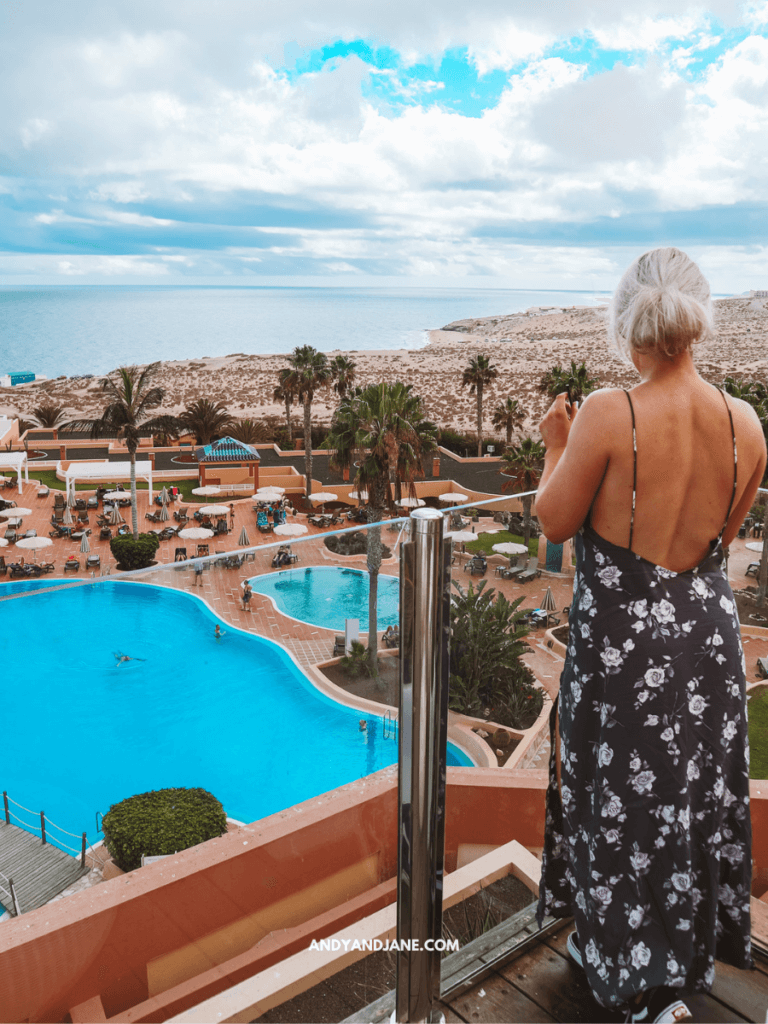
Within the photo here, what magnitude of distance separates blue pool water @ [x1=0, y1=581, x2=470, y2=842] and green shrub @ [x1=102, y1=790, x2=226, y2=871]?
0.05 m

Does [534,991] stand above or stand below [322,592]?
below

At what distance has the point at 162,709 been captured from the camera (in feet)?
7.98

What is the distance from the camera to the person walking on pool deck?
1478 mm

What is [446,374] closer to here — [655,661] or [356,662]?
[356,662]

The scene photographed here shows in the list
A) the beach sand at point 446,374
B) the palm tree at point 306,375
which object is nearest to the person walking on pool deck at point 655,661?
the palm tree at point 306,375

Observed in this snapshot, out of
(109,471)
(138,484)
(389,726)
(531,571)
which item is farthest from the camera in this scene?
(138,484)

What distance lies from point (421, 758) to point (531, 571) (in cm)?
90

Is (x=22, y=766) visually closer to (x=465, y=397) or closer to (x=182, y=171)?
(x=465, y=397)

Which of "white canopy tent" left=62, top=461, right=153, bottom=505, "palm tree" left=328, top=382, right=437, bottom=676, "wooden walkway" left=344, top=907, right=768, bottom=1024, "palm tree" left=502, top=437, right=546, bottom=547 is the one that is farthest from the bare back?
"white canopy tent" left=62, top=461, right=153, bottom=505

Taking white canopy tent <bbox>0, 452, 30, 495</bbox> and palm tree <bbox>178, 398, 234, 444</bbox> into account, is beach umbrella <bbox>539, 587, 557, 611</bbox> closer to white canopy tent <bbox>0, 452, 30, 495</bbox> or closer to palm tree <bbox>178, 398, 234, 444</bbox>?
white canopy tent <bbox>0, 452, 30, 495</bbox>

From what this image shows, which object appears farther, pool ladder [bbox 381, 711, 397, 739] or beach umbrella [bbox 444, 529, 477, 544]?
pool ladder [bbox 381, 711, 397, 739]

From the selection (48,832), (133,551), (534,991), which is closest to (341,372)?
(133,551)

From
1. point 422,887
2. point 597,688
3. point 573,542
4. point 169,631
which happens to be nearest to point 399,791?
point 422,887

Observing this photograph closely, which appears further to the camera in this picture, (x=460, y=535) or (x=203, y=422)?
(x=203, y=422)
